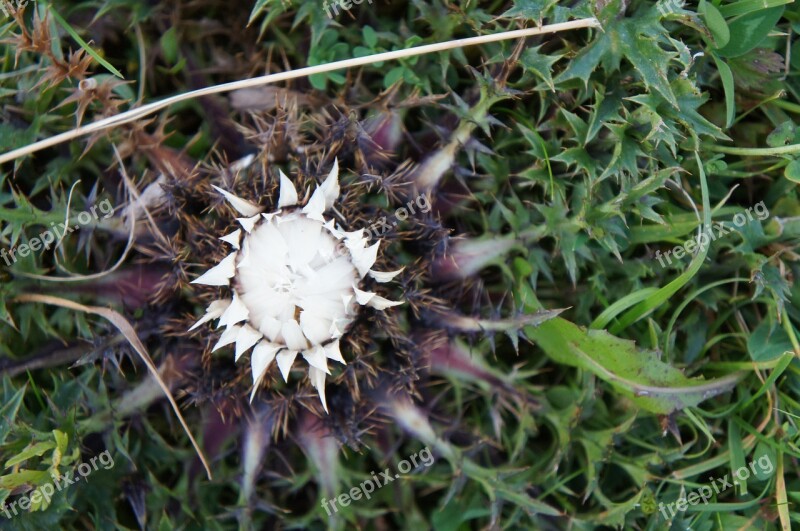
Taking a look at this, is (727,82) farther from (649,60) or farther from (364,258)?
(364,258)

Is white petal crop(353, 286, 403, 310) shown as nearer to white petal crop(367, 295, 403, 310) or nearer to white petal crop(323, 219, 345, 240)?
white petal crop(367, 295, 403, 310)

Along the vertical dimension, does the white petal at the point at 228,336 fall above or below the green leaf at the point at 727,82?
below

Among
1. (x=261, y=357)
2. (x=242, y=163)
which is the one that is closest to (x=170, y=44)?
(x=242, y=163)

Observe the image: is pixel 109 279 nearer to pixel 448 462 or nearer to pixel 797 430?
pixel 448 462

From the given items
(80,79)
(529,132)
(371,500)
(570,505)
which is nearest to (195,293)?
(80,79)

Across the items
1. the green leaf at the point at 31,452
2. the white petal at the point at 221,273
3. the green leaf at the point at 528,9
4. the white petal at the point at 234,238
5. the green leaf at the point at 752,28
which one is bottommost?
the green leaf at the point at 31,452

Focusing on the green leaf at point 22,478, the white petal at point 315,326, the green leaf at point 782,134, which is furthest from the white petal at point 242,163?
the green leaf at point 782,134

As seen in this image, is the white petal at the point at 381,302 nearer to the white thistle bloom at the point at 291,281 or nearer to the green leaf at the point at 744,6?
the white thistle bloom at the point at 291,281
